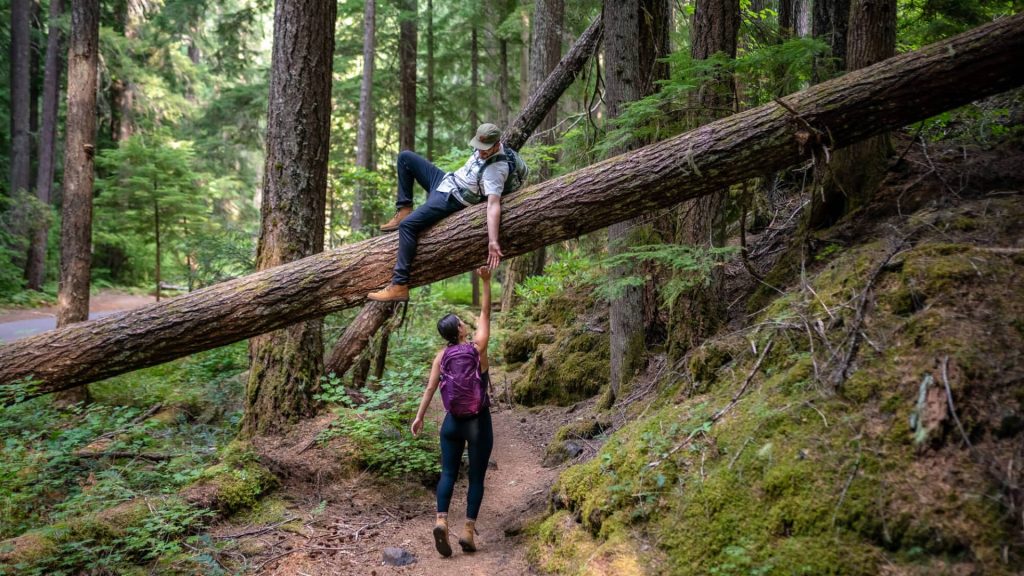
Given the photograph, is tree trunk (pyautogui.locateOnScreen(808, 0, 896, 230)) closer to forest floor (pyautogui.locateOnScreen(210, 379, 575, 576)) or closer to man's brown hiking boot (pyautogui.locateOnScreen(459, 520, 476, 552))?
forest floor (pyautogui.locateOnScreen(210, 379, 575, 576))

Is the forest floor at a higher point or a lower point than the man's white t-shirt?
lower

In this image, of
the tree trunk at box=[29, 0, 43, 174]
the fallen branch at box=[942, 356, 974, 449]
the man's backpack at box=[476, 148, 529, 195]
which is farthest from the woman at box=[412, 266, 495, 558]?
the tree trunk at box=[29, 0, 43, 174]

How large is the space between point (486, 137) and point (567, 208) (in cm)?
101

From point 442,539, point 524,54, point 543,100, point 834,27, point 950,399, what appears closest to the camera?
point 950,399

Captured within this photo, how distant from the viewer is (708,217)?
19.9 ft

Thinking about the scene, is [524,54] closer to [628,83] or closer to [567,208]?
[628,83]

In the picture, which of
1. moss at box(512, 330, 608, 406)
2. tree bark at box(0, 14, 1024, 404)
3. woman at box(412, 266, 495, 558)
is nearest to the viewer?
tree bark at box(0, 14, 1024, 404)

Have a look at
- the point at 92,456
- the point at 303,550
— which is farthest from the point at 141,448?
the point at 303,550

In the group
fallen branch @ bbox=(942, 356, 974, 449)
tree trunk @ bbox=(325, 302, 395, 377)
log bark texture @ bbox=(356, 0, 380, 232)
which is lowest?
tree trunk @ bbox=(325, 302, 395, 377)

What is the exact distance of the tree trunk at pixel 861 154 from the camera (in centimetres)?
568

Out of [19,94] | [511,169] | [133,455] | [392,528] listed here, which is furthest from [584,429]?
[19,94]

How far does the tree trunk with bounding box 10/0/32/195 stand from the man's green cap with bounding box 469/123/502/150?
24590 millimetres

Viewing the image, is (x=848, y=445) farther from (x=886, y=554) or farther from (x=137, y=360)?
(x=137, y=360)

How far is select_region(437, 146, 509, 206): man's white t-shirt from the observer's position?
557cm
